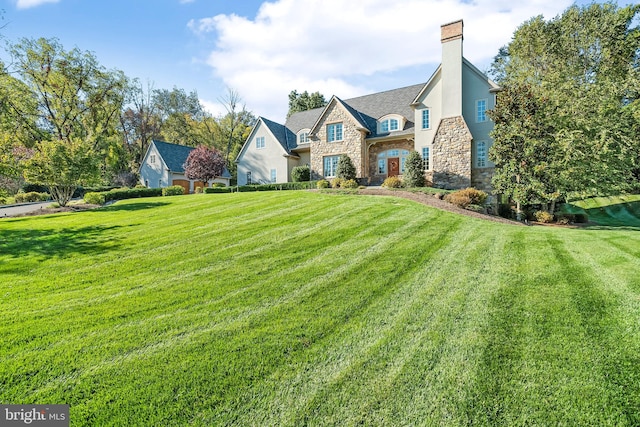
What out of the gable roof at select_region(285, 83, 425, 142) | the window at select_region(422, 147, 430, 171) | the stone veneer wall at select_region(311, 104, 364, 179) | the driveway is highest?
the gable roof at select_region(285, 83, 425, 142)

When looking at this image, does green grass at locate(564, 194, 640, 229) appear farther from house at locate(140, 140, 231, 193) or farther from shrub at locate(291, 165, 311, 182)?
house at locate(140, 140, 231, 193)

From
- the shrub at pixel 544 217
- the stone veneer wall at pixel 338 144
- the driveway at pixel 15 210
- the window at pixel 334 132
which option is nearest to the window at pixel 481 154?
the shrub at pixel 544 217

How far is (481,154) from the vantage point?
1923 cm

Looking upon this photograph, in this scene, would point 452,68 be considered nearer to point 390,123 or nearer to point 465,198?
point 390,123

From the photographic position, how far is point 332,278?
554 cm

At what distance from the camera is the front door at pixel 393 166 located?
22.6 meters

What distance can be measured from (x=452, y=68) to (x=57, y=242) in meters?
22.3

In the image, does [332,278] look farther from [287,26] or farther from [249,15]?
[249,15]

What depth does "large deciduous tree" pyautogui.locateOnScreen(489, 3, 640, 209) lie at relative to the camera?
14.9 m

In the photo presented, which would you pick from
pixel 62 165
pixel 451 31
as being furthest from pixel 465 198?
pixel 62 165

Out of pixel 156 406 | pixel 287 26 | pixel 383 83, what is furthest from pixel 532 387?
pixel 383 83

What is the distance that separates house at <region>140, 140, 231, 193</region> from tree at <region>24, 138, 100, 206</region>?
56.0ft

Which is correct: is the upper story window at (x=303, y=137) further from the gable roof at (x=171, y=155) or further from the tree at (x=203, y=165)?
the gable roof at (x=171, y=155)

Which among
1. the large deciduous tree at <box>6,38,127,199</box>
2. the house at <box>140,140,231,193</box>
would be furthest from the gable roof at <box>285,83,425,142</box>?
the large deciduous tree at <box>6,38,127,199</box>
